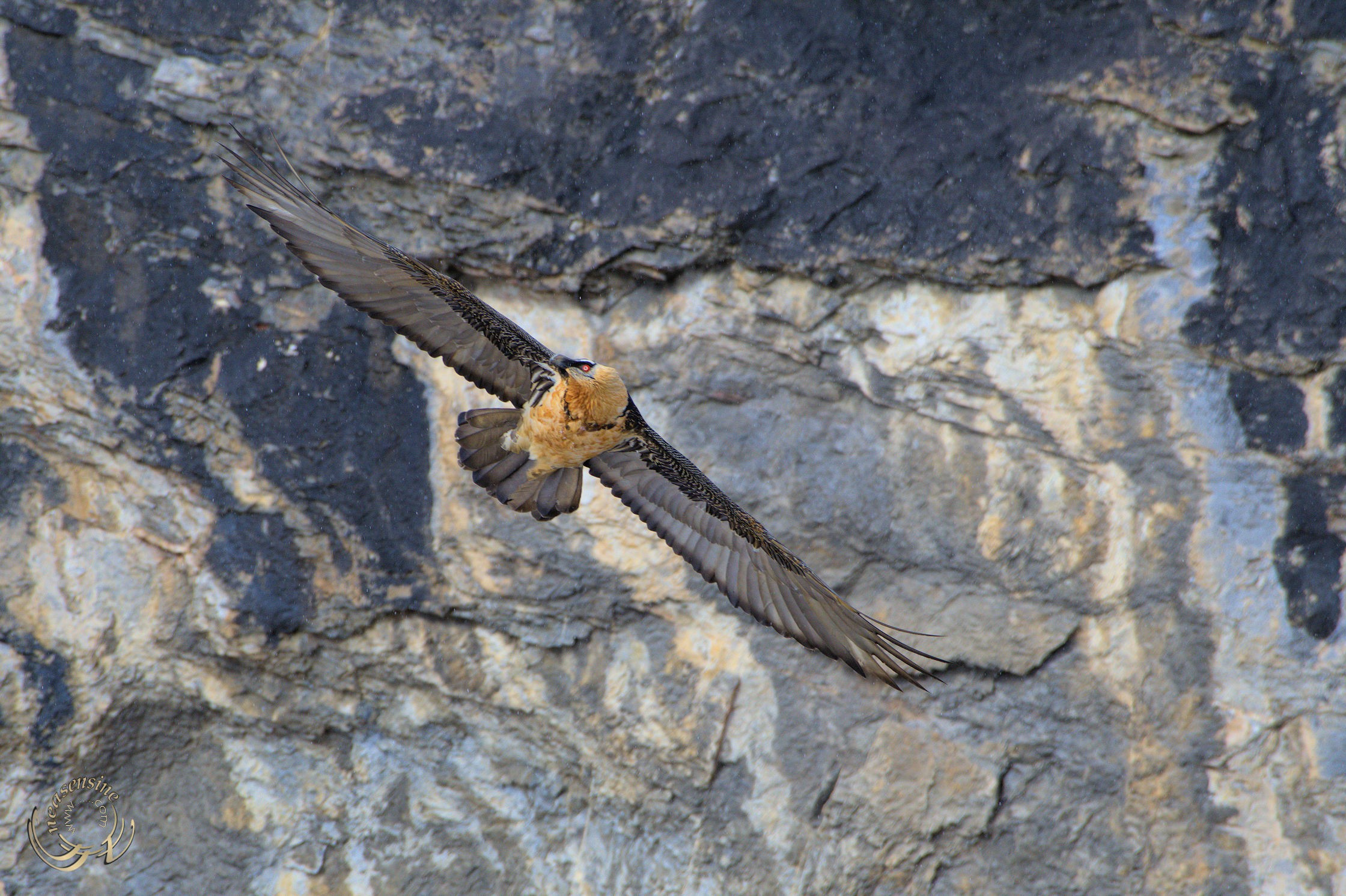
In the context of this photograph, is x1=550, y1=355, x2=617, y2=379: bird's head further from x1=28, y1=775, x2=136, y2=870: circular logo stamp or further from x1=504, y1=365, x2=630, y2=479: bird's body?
x1=28, y1=775, x2=136, y2=870: circular logo stamp

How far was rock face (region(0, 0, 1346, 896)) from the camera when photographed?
369 centimetres

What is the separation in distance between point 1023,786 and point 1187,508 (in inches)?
52.0

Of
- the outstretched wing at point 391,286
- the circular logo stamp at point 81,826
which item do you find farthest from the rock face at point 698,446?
the outstretched wing at point 391,286

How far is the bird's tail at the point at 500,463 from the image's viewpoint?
382 centimetres

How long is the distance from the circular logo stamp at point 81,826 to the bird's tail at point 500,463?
251 cm

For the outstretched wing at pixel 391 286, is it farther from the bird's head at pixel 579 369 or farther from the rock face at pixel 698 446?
the rock face at pixel 698 446

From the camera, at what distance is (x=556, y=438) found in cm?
370

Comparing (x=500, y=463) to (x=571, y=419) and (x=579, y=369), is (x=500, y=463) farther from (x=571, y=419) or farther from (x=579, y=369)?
(x=579, y=369)

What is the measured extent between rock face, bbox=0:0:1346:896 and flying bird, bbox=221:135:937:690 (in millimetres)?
309

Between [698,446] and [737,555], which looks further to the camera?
[698,446]

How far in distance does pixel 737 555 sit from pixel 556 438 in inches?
36.8

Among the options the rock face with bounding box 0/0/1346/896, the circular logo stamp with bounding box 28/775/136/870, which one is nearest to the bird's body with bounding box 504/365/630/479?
the rock face with bounding box 0/0/1346/896

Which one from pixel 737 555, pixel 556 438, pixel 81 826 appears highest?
pixel 556 438

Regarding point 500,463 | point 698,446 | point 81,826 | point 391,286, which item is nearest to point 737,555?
point 698,446
